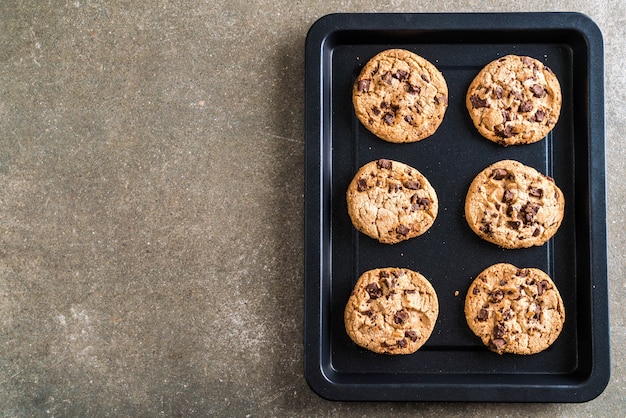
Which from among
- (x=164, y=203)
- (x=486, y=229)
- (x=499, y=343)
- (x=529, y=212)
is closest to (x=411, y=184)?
(x=486, y=229)

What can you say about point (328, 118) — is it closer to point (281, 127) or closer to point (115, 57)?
point (281, 127)

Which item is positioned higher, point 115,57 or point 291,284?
point 115,57

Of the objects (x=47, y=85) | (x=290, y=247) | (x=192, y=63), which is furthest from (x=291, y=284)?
(x=47, y=85)

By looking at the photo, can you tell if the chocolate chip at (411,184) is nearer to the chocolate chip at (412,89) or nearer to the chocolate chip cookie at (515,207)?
the chocolate chip cookie at (515,207)

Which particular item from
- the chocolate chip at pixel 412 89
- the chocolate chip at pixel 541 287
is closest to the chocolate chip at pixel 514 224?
the chocolate chip at pixel 541 287

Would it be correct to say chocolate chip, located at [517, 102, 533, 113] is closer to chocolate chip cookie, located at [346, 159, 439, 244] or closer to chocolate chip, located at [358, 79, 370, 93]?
chocolate chip cookie, located at [346, 159, 439, 244]

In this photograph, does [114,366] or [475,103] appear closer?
[475,103]

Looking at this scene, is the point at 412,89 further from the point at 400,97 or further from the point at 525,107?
the point at 525,107
